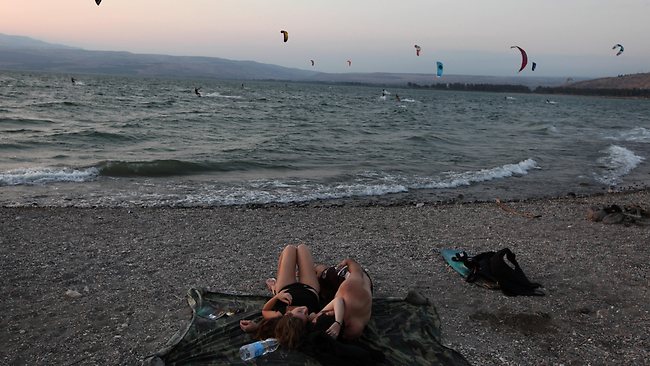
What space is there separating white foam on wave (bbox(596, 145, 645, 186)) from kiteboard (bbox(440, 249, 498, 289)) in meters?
10.3

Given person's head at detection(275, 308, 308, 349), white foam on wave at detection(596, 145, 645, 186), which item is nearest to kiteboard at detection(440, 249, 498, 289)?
person's head at detection(275, 308, 308, 349)

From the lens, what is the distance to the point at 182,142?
19375 mm

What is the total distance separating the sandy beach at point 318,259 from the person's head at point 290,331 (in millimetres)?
1198

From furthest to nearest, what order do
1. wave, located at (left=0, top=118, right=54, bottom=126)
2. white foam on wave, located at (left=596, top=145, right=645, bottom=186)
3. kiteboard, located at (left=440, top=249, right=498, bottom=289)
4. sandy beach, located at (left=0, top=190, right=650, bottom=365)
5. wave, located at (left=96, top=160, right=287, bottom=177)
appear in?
wave, located at (left=0, top=118, right=54, bottom=126)
white foam on wave, located at (left=596, top=145, right=645, bottom=186)
wave, located at (left=96, top=160, right=287, bottom=177)
kiteboard, located at (left=440, top=249, right=498, bottom=289)
sandy beach, located at (left=0, top=190, right=650, bottom=365)

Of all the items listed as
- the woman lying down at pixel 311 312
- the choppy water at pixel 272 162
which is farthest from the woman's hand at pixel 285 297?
the choppy water at pixel 272 162

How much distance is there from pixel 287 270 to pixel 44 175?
31.6 feet

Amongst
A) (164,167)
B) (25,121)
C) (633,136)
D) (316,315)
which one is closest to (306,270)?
(316,315)

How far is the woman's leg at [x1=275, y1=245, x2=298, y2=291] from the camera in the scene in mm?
4746

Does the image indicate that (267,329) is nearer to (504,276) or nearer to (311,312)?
(311,312)

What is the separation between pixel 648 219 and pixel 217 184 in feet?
30.4

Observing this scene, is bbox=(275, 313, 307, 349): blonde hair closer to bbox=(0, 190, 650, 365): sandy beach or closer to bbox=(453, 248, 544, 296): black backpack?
bbox=(0, 190, 650, 365): sandy beach

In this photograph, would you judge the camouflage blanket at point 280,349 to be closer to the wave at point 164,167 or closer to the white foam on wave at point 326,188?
the white foam on wave at point 326,188

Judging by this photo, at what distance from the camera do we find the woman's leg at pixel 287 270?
475cm

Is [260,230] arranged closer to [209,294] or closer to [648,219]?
[209,294]
